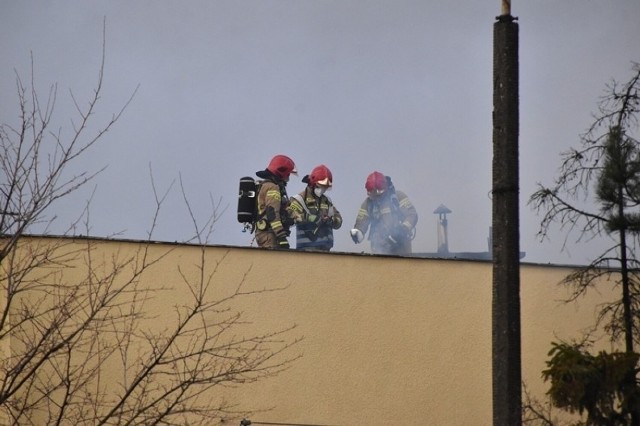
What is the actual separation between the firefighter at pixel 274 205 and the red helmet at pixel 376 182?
1.18 metres

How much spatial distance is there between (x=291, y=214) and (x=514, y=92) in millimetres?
7726

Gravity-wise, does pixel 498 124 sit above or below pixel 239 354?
above

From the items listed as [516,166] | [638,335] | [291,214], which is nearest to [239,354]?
[291,214]

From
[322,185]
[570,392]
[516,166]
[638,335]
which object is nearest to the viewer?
[516,166]

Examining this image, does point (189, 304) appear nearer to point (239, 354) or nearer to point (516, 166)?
point (239, 354)

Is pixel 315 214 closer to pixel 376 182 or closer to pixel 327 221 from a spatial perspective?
pixel 327 221

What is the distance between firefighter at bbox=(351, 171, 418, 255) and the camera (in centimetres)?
1662

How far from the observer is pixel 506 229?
26.7 feet

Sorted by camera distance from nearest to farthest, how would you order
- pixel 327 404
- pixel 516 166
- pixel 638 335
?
pixel 516 166 < pixel 638 335 < pixel 327 404

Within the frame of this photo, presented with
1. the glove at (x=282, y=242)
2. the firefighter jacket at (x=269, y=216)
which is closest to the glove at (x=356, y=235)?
the firefighter jacket at (x=269, y=216)

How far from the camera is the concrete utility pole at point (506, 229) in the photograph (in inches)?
314

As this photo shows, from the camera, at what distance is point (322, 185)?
634 inches

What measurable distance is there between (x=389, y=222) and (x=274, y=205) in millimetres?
1775

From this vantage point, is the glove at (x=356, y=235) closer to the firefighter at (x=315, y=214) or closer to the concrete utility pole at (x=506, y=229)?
the firefighter at (x=315, y=214)
